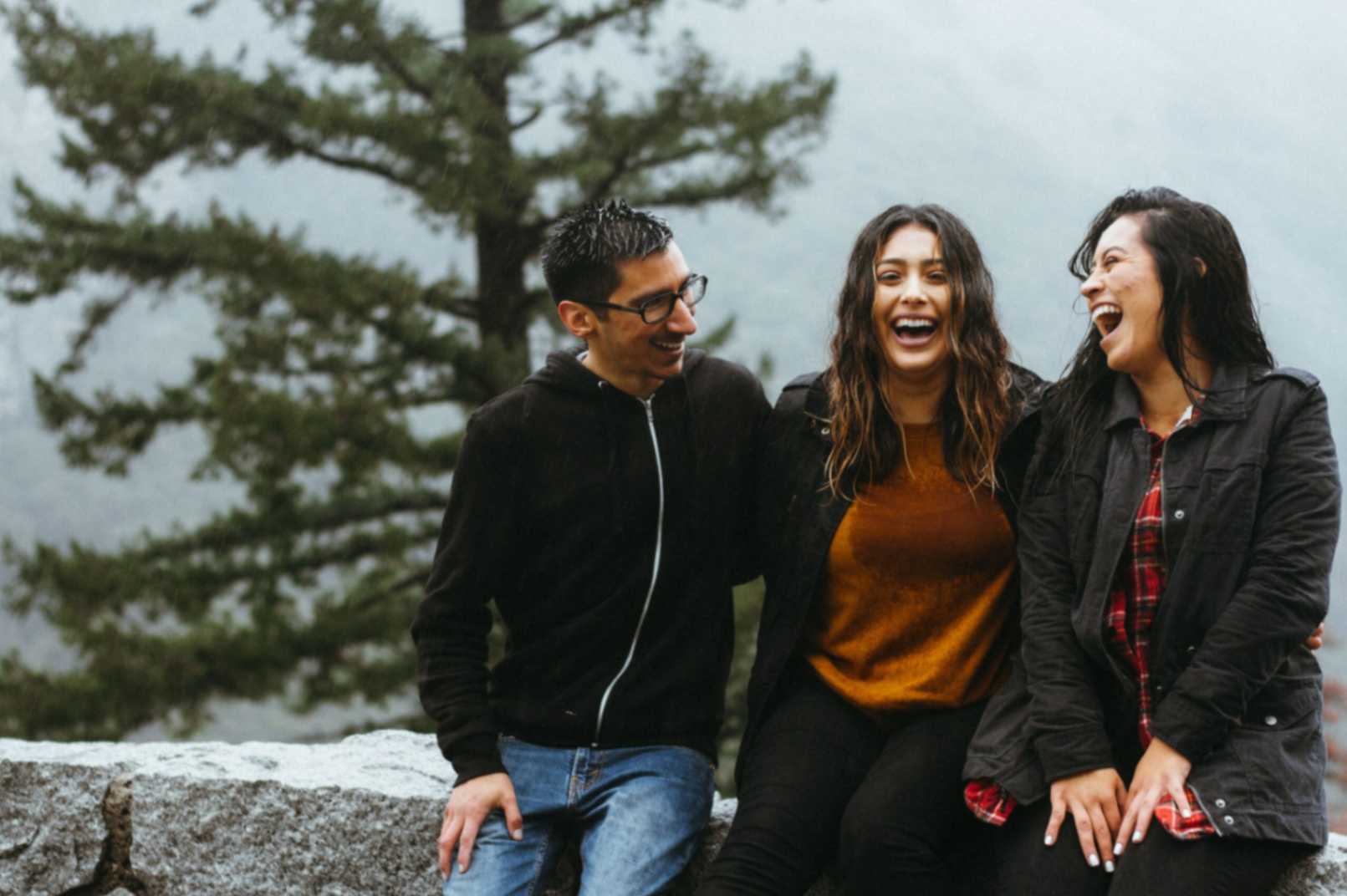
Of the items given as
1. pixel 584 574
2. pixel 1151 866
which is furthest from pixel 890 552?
pixel 1151 866

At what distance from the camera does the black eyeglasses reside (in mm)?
2529

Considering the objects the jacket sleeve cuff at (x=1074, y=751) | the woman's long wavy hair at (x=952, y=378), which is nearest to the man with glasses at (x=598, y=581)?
the woman's long wavy hair at (x=952, y=378)

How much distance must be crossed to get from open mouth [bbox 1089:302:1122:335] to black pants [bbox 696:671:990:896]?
2.29 ft

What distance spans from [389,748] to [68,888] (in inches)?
26.8

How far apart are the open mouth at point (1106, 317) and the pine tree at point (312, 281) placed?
6434mm

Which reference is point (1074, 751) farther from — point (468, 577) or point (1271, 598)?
point (468, 577)

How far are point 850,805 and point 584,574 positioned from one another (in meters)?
0.64

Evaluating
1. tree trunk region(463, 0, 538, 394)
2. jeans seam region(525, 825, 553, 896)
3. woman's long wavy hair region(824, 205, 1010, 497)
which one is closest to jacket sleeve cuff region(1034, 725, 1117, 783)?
woman's long wavy hair region(824, 205, 1010, 497)

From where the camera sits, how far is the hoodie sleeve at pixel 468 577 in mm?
2422

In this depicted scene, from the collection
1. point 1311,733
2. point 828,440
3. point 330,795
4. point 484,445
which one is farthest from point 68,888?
point 1311,733

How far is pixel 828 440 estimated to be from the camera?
8.08ft

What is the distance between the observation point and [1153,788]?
2.01m

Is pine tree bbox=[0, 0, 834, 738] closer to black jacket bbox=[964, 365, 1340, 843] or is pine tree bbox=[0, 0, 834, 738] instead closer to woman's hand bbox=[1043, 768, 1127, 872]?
black jacket bbox=[964, 365, 1340, 843]

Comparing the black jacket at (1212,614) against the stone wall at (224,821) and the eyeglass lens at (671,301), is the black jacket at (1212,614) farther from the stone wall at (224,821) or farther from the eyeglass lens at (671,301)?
the eyeglass lens at (671,301)
